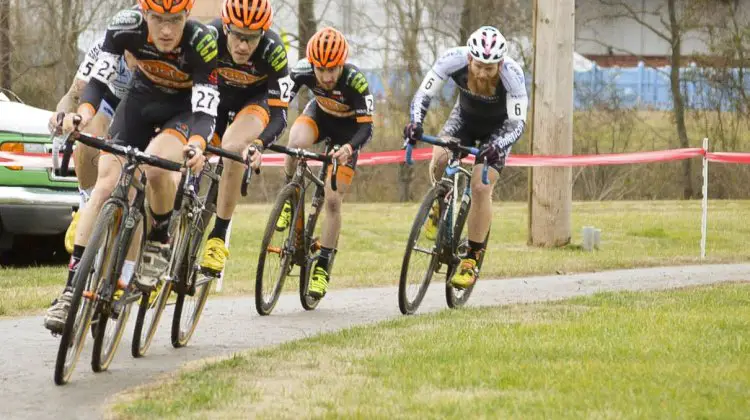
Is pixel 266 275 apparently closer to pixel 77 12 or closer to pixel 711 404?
pixel 711 404

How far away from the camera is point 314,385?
705 cm

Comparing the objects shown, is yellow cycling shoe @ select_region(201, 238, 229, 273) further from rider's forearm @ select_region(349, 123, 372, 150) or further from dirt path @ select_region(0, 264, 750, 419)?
rider's forearm @ select_region(349, 123, 372, 150)

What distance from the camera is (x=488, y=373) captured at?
7.27 m

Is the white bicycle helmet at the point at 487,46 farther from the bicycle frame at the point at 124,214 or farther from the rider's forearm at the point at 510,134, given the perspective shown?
the bicycle frame at the point at 124,214

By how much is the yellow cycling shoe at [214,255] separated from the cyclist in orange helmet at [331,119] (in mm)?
1519

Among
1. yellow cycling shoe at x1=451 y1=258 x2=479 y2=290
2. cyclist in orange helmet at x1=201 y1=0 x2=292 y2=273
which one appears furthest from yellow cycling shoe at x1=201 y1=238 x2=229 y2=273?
yellow cycling shoe at x1=451 y1=258 x2=479 y2=290

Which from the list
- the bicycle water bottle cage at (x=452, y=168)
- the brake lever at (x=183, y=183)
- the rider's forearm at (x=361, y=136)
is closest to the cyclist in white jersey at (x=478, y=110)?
the bicycle water bottle cage at (x=452, y=168)

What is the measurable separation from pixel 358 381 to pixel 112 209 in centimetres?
148

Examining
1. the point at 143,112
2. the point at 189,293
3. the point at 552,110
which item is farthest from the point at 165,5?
the point at 552,110

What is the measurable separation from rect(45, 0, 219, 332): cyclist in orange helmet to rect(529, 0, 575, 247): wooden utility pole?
30.3 ft

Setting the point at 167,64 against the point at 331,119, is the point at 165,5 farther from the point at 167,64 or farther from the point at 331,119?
the point at 331,119

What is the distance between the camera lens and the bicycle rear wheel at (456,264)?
416 inches

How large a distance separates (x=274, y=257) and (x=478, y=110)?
6.41 ft

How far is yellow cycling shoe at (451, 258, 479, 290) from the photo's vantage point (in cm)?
1062
